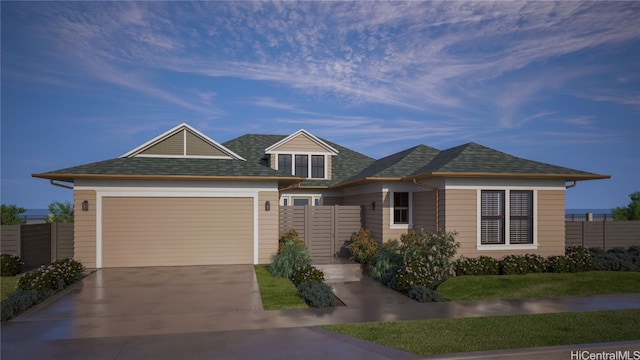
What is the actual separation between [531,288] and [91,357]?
32.7 feet

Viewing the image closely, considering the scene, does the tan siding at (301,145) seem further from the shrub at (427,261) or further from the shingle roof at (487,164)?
the shrub at (427,261)

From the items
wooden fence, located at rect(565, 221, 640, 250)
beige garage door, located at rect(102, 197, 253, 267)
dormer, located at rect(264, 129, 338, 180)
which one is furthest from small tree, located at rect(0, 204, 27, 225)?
wooden fence, located at rect(565, 221, 640, 250)

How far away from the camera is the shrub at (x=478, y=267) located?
12046 mm

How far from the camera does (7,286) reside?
10.7m

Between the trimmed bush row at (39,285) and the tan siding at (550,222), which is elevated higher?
the tan siding at (550,222)

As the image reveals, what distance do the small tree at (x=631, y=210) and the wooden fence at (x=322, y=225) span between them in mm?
19943

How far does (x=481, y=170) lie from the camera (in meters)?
12.6

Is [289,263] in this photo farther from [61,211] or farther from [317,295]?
[61,211]

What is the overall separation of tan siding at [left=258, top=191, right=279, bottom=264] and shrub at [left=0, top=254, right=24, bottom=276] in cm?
756

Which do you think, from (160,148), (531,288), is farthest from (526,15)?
(160,148)

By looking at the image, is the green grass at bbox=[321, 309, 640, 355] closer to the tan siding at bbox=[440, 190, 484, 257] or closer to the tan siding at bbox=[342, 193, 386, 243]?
the tan siding at bbox=[440, 190, 484, 257]

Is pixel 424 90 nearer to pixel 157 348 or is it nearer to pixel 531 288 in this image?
pixel 531 288

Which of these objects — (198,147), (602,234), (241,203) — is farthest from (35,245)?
(602,234)

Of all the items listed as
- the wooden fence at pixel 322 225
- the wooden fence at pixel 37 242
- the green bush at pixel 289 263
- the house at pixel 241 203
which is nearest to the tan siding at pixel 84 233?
the house at pixel 241 203
